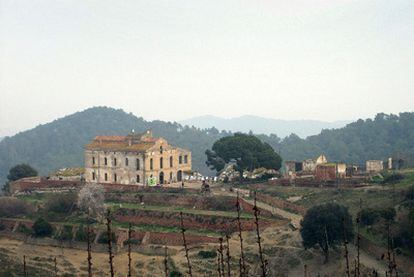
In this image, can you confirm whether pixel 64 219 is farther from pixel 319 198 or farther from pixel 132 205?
pixel 319 198

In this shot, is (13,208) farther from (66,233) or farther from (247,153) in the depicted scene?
(247,153)

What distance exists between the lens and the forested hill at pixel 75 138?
431 ft

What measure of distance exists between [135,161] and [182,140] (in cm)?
7881

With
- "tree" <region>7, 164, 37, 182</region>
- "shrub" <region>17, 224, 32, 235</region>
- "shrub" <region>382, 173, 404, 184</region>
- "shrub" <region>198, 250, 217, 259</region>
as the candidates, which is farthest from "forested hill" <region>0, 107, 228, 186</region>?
"shrub" <region>198, 250, 217, 259</region>

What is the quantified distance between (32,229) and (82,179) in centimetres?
1506

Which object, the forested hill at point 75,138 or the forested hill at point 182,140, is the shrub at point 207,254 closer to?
the forested hill at point 182,140

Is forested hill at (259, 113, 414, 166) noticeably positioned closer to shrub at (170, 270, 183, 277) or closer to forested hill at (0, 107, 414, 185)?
forested hill at (0, 107, 414, 185)

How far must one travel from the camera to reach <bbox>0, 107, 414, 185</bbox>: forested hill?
10600 centimetres

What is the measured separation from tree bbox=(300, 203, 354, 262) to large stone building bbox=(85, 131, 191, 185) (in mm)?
23857

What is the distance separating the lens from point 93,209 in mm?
50250

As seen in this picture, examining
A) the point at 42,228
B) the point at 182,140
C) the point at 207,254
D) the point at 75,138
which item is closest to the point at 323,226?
the point at 207,254

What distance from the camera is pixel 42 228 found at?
152 feet

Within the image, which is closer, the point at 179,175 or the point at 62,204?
the point at 62,204

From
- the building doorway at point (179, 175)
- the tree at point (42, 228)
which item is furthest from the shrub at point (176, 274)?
the building doorway at point (179, 175)
